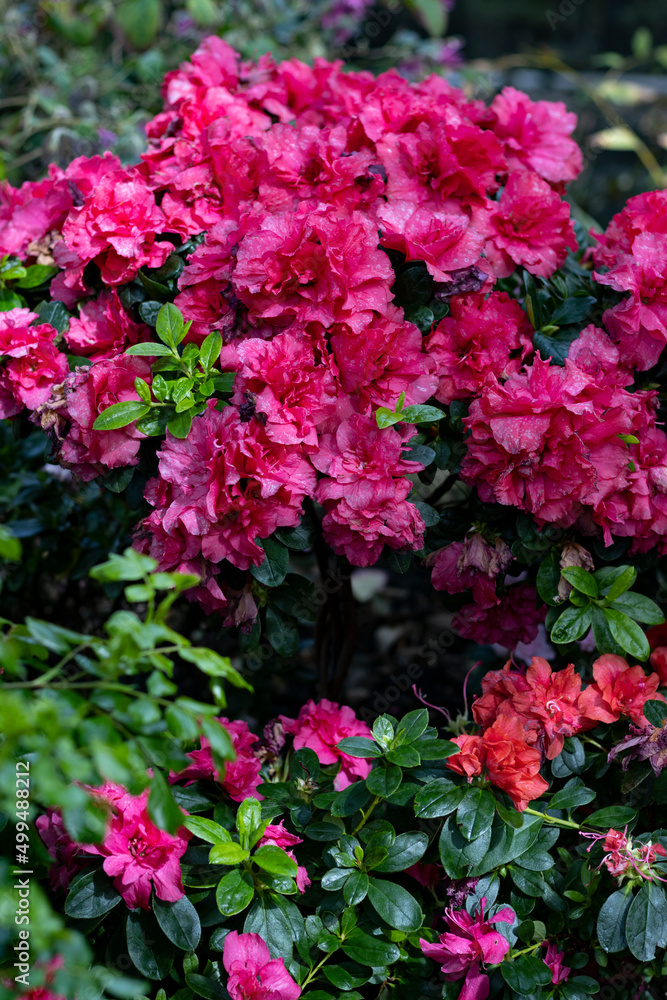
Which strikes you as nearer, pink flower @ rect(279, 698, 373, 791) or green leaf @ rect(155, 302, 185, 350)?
green leaf @ rect(155, 302, 185, 350)

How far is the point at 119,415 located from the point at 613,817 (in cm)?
87

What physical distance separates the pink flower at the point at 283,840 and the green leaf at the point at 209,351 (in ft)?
2.10

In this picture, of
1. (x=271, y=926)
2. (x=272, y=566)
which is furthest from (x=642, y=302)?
(x=271, y=926)

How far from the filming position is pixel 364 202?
1318 millimetres

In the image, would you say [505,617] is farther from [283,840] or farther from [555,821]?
[283,840]

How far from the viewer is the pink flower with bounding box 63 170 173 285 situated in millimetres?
1280

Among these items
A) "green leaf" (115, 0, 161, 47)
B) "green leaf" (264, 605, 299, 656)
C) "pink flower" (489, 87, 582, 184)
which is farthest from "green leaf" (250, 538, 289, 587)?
"green leaf" (115, 0, 161, 47)

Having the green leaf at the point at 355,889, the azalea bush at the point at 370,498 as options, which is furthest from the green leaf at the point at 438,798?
the green leaf at the point at 355,889

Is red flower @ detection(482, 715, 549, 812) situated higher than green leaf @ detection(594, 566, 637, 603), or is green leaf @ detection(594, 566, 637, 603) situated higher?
green leaf @ detection(594, 566, 637, 603)

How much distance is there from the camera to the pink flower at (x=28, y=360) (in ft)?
4.26

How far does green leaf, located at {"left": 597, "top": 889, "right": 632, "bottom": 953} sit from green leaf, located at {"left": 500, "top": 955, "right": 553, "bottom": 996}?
8 centimetres

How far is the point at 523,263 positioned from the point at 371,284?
0.29 metres

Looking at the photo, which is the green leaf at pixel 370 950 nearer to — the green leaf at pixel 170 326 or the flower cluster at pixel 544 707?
the flower cluster at pixel 544 707

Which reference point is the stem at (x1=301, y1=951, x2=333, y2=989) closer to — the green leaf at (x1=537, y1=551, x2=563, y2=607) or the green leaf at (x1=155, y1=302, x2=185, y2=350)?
the green leaf at (x1=537, y1=551, x2=563, y2=607)
